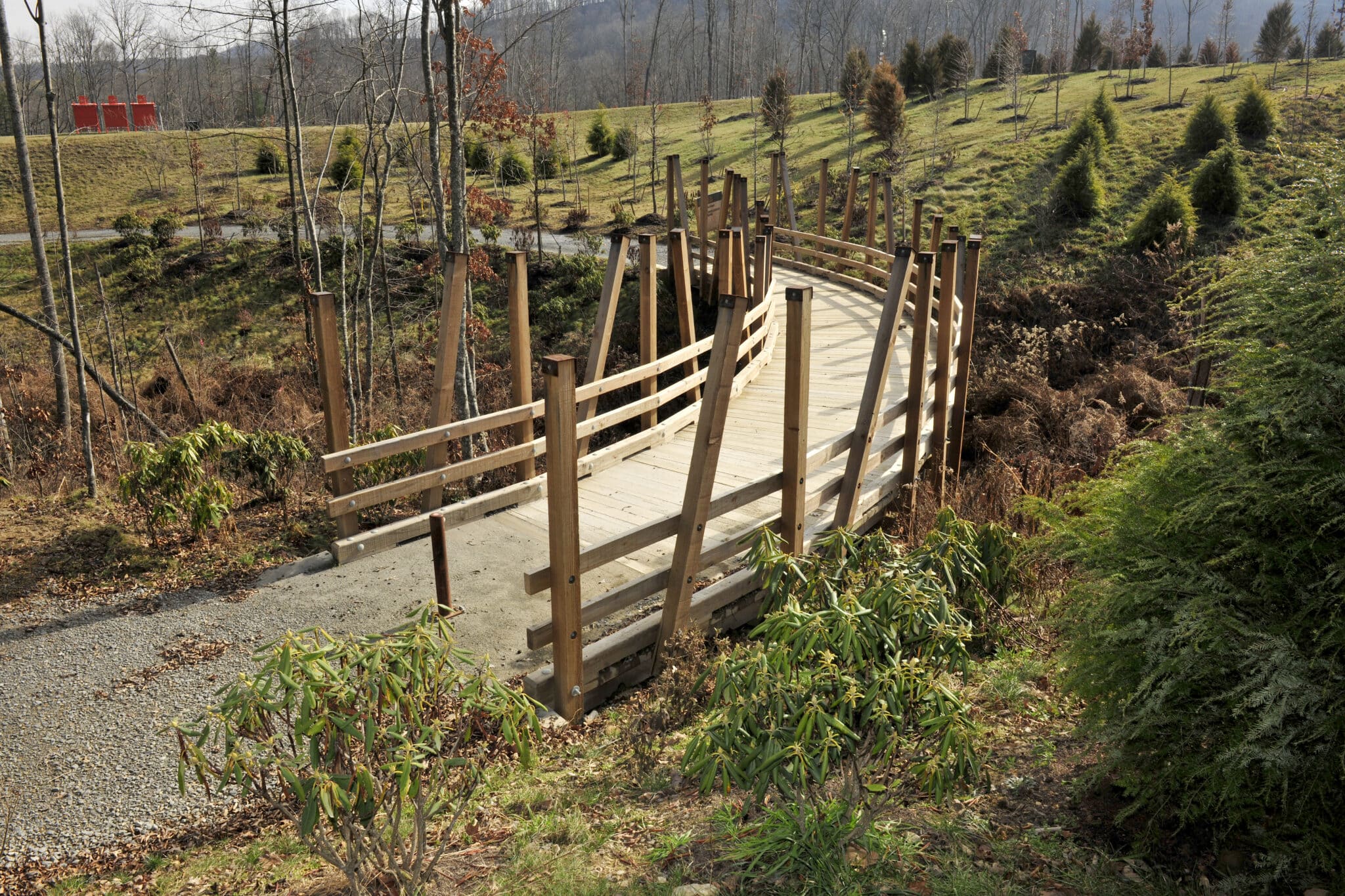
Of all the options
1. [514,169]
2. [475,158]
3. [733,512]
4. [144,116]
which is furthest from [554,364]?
[144,116]

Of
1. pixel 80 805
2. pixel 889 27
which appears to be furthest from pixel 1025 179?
pixel 889 27

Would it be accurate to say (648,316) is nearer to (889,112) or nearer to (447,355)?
(447,355)

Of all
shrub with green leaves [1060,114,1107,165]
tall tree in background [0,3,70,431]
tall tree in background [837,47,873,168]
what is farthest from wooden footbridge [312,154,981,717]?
tall tree in background [837,47,873,168]

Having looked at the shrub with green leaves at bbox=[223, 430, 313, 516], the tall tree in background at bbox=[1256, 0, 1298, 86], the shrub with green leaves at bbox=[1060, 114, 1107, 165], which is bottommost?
the shrub with green leaves at bbox=[223, 430, 313, 516]

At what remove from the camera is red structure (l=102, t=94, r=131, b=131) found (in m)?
45.3

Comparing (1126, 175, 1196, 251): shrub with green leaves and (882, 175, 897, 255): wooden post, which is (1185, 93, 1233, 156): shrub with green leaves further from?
(882, 175, 897, 255): wooden post

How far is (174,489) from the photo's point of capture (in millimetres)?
6637

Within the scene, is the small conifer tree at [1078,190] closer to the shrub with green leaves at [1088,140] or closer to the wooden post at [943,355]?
the shrub with green leaves at [1088,140]

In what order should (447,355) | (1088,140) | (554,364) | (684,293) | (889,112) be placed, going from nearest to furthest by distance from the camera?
1. (554,364)
2. (447,355)
3. (684,293)
4. (1088,140)
5. (889,112)

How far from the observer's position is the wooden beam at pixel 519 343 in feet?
22.1

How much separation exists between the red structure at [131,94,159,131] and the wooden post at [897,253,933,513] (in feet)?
160

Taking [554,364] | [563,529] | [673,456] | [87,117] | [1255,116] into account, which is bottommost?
[673,456]

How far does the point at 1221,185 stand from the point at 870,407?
15.7 metres

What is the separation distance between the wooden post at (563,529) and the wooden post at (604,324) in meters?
3.08
